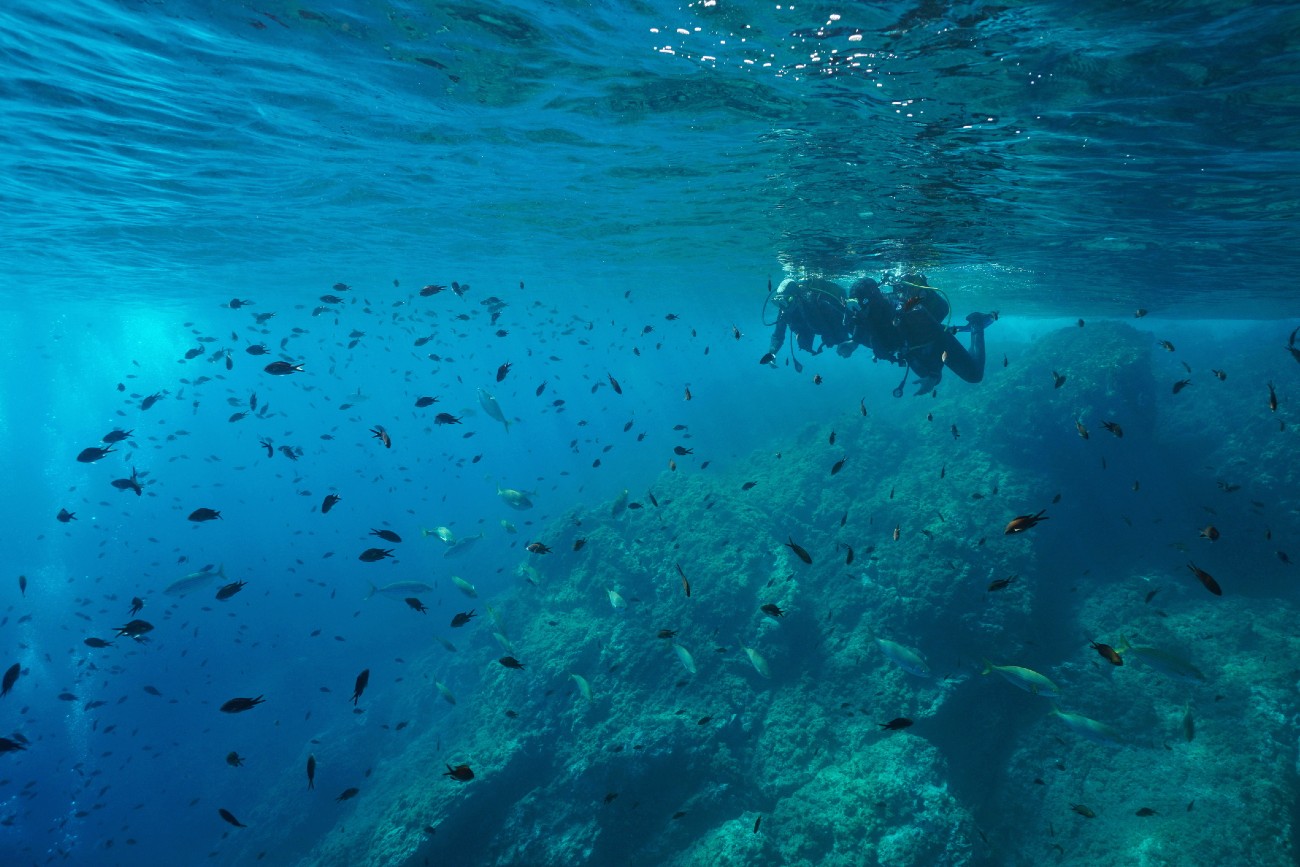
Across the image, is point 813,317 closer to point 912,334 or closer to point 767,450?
point 912,334

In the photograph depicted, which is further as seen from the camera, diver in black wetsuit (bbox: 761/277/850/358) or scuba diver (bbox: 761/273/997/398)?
diver in black wetsuit (bbox: 761/277/850/358)

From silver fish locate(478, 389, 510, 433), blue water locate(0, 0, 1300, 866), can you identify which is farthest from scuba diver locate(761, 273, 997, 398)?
silver fish locate(478, 389, 510, 433)

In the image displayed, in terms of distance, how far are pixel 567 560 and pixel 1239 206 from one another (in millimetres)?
22591

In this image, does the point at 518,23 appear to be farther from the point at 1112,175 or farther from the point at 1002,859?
the point at 1002,859

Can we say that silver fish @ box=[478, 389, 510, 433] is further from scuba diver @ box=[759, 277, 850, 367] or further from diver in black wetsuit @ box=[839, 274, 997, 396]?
diver in black wetsuit @ box=[839, 274, 997, 396]

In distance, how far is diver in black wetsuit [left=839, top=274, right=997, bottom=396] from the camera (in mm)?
10352

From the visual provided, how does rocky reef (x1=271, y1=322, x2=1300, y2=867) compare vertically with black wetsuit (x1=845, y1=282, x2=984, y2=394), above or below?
below

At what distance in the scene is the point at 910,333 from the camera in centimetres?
1045

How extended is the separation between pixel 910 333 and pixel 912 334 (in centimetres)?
5

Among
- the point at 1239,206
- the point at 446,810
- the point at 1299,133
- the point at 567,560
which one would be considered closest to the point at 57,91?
the point at 446,810

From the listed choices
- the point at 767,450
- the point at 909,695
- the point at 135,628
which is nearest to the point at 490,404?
the point at 135,628

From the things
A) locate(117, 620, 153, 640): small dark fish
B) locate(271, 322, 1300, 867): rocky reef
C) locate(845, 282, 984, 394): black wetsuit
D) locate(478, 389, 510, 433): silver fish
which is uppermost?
locate(845, 282, 984, 394): black wetsuit

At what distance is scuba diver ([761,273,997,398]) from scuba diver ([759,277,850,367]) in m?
0.07

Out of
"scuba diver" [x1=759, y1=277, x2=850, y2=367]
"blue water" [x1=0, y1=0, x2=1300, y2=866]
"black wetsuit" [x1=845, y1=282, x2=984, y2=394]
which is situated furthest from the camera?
"scuba diver" [x1=759, y1=277, x2=850, y2=367]
